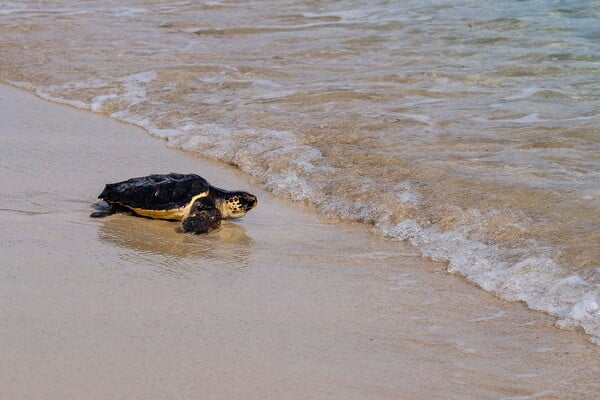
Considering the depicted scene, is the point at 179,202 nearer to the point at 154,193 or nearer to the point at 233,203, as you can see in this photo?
the point at 154,193

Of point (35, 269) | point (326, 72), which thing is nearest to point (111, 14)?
point (326, 72)

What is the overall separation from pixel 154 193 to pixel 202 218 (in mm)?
339

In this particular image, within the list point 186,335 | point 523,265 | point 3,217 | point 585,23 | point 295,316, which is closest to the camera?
point 186,335

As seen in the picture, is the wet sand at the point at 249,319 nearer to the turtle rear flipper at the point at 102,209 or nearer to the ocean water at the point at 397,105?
the turtle rear flipper at the point at 102,209

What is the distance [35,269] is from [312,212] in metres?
2.21

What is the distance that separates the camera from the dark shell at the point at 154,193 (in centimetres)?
561

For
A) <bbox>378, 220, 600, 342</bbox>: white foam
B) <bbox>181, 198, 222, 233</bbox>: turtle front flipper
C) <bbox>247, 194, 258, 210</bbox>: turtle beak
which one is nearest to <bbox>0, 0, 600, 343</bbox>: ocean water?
<bbox>378, 220, 600, 342</bbox>: white foam

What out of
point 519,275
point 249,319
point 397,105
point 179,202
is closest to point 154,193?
point 179,202

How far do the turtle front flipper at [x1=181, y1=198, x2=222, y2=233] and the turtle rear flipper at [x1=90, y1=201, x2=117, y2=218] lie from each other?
46 cm

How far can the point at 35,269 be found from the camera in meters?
4.50

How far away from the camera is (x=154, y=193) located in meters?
5.62

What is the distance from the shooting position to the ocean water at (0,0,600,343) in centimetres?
547

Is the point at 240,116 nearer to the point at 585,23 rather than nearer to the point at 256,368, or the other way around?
the point at 256,368

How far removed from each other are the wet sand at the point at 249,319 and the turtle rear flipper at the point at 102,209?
0.21 ft
